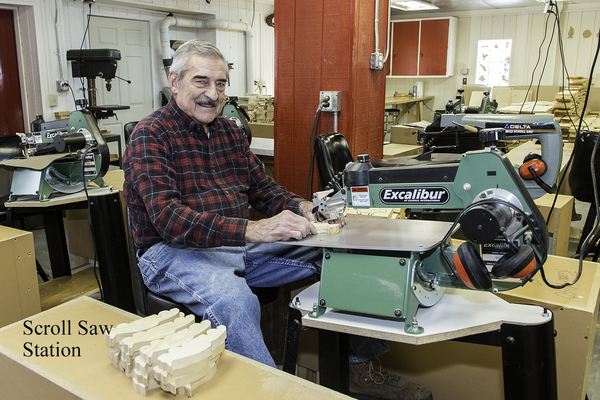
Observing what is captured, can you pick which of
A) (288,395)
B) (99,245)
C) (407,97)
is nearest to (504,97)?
(407,97)

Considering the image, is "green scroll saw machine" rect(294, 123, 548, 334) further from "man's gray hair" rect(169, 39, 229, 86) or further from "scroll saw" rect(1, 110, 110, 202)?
"scroll saw" rect(1, 110, 110, 202)

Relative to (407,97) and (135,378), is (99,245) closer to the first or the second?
(135,378)

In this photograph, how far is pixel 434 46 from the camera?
855 centimetres

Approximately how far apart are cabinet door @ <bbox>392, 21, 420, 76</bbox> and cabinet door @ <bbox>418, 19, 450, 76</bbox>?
0.39ft

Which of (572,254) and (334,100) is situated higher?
(334,100)

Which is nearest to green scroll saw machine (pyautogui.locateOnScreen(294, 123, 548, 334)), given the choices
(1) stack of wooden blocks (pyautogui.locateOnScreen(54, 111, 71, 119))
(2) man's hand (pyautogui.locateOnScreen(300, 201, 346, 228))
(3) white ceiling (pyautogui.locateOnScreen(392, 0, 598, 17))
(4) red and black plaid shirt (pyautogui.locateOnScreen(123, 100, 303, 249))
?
(2) man's hand (pyautogui.locateOnScreen(300, 201, 346, 228))

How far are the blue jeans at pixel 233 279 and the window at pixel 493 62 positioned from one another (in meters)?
7.68

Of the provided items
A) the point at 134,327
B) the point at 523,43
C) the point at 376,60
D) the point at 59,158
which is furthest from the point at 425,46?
the point at 134,327

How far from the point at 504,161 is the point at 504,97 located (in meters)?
5.85

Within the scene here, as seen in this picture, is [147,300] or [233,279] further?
[147,300]

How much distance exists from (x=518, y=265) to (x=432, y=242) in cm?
22

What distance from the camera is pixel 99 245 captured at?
7.85 ft

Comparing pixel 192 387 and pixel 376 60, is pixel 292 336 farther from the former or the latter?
pixel 376 60

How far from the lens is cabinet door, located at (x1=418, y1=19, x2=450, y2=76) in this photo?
27.7 ft
